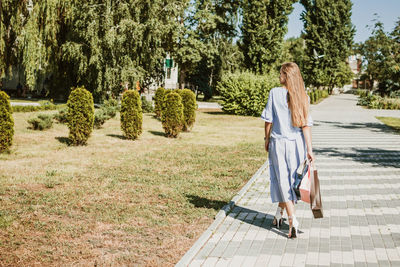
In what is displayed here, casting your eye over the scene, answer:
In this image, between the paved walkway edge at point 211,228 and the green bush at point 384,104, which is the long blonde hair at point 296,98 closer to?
the paved walkway edge at point 211,228

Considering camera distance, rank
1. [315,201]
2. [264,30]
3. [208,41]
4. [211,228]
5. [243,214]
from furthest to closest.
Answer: [208,41]
[264,30]
[243,214]
[211,228]
[315,201]

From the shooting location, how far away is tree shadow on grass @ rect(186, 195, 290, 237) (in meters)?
5.20

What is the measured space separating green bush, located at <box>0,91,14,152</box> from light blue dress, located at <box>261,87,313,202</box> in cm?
741

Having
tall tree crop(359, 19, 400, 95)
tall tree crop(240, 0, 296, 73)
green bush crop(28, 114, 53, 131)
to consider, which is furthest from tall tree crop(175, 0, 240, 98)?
green bush crop(28, 114, 53, 131)

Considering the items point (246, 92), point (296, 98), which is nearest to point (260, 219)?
point (296, 98)

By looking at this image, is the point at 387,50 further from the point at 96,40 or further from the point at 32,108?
the point at 32,108

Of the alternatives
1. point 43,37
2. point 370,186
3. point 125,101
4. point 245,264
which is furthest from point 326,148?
point 43,37

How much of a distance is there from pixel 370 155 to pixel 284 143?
7.88 meters

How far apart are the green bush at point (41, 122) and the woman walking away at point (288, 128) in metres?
11.5

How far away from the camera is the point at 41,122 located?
1423 cm

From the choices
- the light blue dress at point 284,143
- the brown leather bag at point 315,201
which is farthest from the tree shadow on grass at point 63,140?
the brown leather bag at point 315,201

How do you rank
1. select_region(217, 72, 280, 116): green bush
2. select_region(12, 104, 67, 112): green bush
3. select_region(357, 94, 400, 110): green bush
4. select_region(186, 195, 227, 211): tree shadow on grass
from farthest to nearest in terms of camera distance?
1. select_region(357, 94, 400, 110): green bush
2. select_region(217, 72, 280, 116): green bush
3. select_region(12, 104, 67, 112): green bush
4. select_region(186, 195, 227, 211): tree shadow on grass

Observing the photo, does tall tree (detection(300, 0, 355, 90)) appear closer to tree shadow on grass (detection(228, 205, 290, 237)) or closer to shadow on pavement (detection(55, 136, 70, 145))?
shadow on pavement (detection(55, 136, 70, 145))

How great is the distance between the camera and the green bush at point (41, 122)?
14265 mm
